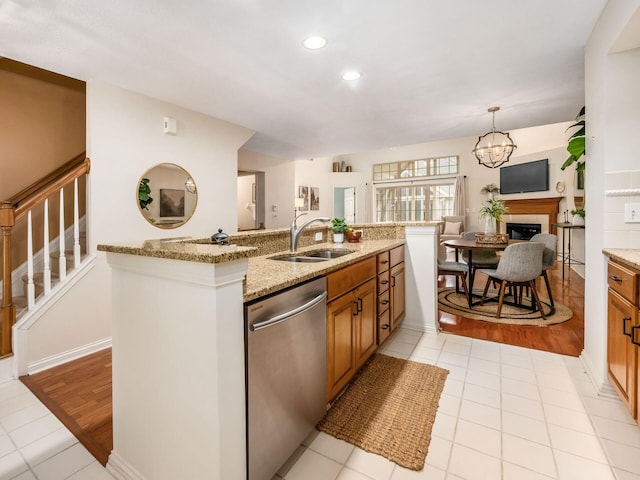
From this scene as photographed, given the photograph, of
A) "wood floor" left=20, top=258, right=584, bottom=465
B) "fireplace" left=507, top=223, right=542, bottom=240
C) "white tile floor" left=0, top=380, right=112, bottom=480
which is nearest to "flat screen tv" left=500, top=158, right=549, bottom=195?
"fireplace" left=507, top=223, right=542, bottom=240

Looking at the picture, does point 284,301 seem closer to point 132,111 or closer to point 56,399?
point 56,399

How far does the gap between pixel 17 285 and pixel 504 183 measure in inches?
382

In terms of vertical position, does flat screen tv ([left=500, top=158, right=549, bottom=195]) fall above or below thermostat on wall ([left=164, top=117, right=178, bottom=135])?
above

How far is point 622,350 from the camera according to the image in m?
1.60

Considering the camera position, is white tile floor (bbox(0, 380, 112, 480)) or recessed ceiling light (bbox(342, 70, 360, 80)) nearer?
white tile floor (bbox(0, 380, 112, 480))

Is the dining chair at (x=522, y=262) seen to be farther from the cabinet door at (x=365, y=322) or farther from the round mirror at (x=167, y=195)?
the round mirror at (x=167, y=195)

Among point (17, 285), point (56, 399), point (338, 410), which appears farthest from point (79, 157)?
point (338, 410)

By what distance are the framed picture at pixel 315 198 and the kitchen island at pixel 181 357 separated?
25.2 feet

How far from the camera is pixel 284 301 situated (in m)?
1.31

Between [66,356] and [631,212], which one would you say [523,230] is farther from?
[66,356]

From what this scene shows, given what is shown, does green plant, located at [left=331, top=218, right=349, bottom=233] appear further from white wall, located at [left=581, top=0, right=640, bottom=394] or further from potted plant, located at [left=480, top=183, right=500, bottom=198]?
potted plant, located at [left=480, top=183, right=500, bottom=198]

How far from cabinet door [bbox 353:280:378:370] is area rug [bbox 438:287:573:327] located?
1727mm

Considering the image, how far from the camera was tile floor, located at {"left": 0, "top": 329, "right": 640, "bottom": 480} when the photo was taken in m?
1.39

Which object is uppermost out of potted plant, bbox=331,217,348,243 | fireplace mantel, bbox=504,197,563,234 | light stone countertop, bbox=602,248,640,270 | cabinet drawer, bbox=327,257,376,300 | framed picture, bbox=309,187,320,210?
framed picture, bbox=309,187,320,210
